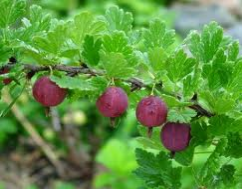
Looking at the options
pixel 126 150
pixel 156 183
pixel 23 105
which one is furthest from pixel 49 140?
pixel 156 183

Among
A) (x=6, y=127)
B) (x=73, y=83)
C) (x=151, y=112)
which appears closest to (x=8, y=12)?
(x=73, y=83)

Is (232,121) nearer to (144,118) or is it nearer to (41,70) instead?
(144,118)

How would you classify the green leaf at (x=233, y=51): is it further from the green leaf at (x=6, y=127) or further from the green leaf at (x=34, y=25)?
the green leaf at (x=6, y=127)

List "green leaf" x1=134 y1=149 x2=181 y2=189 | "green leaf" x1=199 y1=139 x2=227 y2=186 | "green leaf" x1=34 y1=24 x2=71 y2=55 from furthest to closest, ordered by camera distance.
Answer: "green leaf" x1=134 y1=149 x2=181 y2=189 → "green leaf" x1=199 y1=139 x2=227 y2=186 → "green leaf" x1=34 y1=24 x2=71 y2=55

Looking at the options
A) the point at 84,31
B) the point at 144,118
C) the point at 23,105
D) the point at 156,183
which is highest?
the point at 84,31

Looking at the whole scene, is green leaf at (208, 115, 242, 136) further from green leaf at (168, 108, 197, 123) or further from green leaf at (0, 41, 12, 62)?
green leaf at (0, 41, 12, 62)

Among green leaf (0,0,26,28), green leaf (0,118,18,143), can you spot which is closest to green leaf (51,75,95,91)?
green leaf (0,0,26,28)

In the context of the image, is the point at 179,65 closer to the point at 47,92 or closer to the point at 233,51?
the point at 233,51

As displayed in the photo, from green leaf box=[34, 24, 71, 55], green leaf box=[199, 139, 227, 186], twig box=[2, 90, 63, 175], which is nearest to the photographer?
green leaf box=[34, 24, 71, 55]
